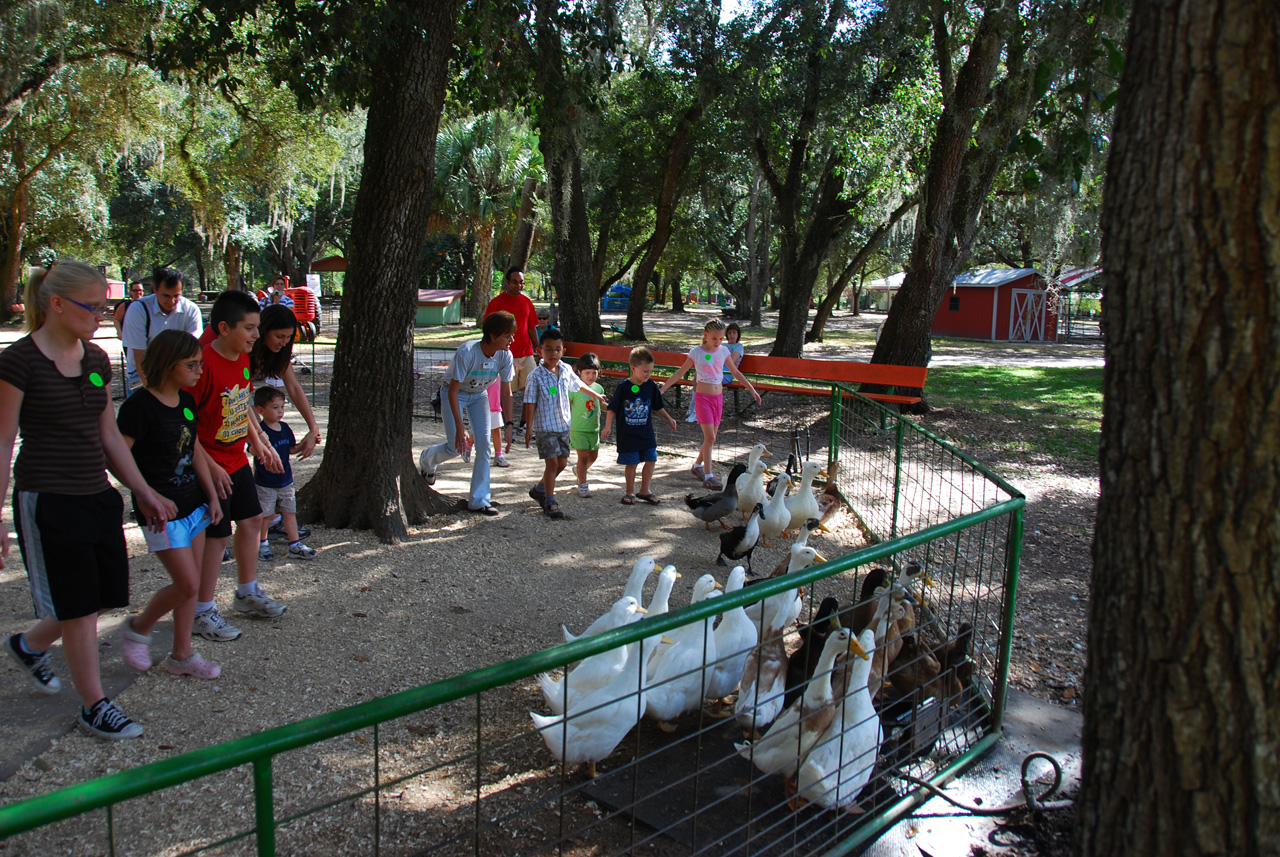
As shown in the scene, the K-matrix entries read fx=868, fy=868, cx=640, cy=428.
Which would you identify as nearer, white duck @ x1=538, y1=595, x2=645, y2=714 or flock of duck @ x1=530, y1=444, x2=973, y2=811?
flock of duck @ x1=530, y1=444, x2=973, y2=811

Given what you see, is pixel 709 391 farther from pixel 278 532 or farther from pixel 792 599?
pixel 792 599

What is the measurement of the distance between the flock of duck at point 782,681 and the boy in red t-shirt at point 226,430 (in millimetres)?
Answer: 1877

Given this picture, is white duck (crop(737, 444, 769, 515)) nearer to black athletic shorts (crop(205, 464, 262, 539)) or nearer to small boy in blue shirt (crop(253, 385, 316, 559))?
small boy in blue shirt (crop(253, 385, 316, 559))

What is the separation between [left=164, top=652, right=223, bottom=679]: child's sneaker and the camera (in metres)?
4.10

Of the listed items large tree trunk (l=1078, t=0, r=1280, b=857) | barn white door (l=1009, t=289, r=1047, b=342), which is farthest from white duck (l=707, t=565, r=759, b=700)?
barn white door (l=1009, t=289, r=1047, b=342)

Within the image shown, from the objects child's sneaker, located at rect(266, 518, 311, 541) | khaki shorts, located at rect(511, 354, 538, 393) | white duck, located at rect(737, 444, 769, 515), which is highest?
khaki shorts, located at rect(511, 354, 538, 393)

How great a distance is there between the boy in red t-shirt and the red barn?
33.7 metres

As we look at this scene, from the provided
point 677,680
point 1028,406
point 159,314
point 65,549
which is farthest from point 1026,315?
point 65,549

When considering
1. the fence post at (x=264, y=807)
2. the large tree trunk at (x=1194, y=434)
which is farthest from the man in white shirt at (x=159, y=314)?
the large tree trunk at (x=1194, y=434)

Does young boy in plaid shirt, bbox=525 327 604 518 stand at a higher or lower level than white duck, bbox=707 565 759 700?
higher

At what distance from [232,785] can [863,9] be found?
15177 mm

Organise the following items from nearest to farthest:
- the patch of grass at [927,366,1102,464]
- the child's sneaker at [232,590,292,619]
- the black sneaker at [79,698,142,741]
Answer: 1. the black sneaker at [79,698,142,741]
2. the child's sneaker at [232,590,292,619]
3. the patch of grass at [927,366,1102,464]

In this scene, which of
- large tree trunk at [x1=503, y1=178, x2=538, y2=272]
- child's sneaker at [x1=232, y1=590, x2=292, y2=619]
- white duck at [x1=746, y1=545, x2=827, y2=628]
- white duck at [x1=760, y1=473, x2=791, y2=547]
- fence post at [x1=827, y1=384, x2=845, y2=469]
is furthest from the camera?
large tree trunk at [x1=503, y1=178, x2=538, y2=272]

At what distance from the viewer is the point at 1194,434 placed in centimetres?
179
